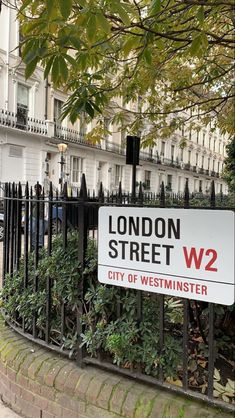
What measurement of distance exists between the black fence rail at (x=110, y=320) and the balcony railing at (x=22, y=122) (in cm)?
1911

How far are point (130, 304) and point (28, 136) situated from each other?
21.7 metres

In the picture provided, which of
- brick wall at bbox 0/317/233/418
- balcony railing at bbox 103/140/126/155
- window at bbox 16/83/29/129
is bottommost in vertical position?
brick wall at bbox 0/317/233/418

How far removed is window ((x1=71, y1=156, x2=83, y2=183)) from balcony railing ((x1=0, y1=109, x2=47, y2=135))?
395 cm

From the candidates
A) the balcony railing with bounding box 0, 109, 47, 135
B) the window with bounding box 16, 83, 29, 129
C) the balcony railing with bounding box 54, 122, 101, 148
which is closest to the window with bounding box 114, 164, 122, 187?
the balcony railing with bounding box 54, 122, 101, 148

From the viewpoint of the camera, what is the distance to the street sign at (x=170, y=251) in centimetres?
208

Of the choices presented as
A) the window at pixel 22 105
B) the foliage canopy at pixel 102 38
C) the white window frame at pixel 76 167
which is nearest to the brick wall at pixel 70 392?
the foliage canopy at pixel 102 38

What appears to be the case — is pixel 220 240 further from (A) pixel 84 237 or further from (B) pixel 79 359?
(B) pixel 79 359

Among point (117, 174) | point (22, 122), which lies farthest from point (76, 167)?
point (22, 122)

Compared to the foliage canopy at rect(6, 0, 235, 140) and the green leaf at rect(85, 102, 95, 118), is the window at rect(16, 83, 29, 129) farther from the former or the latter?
the green leaf at rect(85, 102, 95, 118)

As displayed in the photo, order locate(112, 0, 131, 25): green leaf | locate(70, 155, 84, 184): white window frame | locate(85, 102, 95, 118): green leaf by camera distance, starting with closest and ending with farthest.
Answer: locate(112, 0, 131, 25): green leaf
locate(85, 102, 95, 118): green leaf
locate(70, 155, 84, 184): white window frame

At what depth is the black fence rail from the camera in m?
2.31

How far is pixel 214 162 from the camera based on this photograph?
61625mm

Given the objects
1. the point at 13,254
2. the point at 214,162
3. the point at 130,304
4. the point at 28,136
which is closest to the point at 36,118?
the point at 28,136

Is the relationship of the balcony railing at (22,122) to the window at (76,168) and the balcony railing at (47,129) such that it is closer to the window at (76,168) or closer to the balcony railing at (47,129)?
the balcony railing at (47,129)
